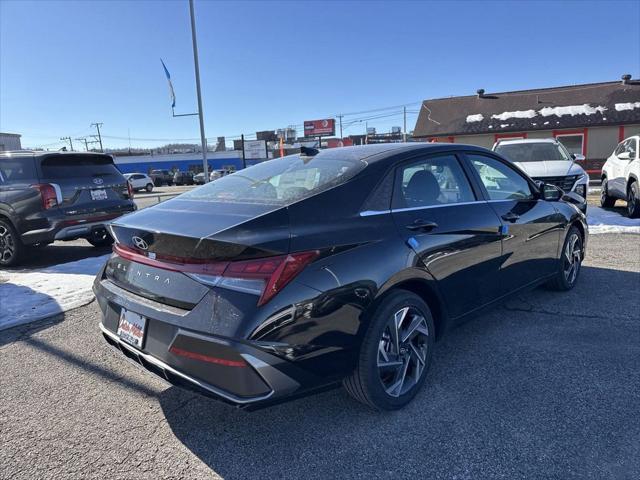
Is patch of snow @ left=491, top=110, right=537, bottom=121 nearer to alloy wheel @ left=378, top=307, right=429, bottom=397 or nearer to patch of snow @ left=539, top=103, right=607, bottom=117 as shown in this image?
patch of snow @ left=539, top=103, right=607, bottom=117

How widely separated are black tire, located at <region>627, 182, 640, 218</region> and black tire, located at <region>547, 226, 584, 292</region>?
539 cm

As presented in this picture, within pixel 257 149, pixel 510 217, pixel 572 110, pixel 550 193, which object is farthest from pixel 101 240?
pixel 257 149

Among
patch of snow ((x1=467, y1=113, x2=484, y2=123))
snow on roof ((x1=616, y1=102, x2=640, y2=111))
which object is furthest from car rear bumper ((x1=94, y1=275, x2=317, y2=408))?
snow on roof ((x1=616, y1=102, x2=640, y2=111))

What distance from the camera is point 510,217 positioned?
3697 mm

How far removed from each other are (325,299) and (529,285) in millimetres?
2590

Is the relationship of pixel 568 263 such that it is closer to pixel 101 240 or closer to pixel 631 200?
pixel 631 200

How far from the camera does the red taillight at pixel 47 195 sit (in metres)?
6.54

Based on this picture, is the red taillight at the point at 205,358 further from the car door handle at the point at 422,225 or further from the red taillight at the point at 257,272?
the car door handle at the point at 422,225

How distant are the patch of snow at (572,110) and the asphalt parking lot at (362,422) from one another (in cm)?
2371

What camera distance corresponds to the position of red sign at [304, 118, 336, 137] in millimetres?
75537

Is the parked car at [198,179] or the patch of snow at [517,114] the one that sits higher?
the patch of snow at [517,114]

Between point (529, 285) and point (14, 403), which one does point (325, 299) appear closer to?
point (14, 403)

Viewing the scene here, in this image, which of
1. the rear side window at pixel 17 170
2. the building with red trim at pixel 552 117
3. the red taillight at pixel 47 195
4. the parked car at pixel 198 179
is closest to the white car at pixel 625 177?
the red taillight at pixel 47 195

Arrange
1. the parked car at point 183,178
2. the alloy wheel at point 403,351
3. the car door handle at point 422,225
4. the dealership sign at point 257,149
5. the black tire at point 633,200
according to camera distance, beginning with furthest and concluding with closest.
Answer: the dealership sign at point 257,149 < the parked car at point 183,178 < the black tire at point 633,200 < the car door handle at point 422,225 < the alloy wheel at point 403,351
